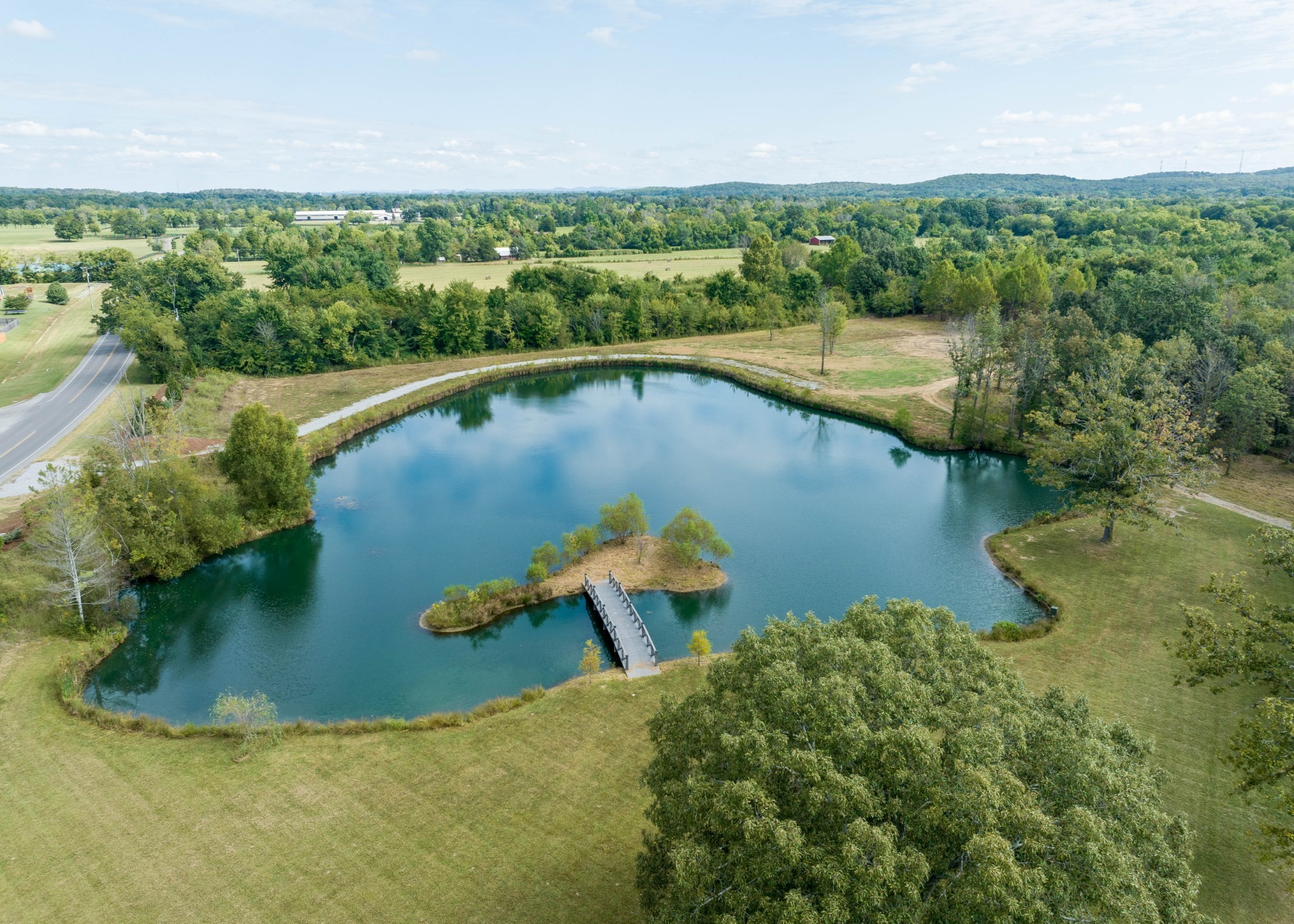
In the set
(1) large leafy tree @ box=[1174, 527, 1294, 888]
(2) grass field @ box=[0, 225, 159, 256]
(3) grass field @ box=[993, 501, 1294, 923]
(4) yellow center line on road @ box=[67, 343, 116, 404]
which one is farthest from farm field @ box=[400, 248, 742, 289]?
(1) large leafy tree @ box=[1174, 527, 1294, 888]

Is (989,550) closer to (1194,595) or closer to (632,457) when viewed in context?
(1194,595)

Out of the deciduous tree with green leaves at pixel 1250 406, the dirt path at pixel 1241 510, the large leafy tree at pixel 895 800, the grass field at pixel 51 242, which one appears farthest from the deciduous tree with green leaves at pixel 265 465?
the grass field at pixel 51 242

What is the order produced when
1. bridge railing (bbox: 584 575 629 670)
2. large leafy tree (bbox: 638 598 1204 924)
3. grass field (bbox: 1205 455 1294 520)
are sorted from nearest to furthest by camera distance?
large leafy tree (bbox: 638 598 1204 924) < bridge railing (bbox: 584 575 629 670) < grass field (bbox: 1205 455 1294 520)

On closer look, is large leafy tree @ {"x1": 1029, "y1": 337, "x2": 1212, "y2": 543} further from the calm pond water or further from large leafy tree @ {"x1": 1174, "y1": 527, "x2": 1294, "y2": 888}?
large leafy tree @ {"x1": 1174, "y1": 527, "x2": 1294, "y2": 888}

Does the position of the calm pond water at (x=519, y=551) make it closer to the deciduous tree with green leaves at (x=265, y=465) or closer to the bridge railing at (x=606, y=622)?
the bridge railing at (x=606, y=622)

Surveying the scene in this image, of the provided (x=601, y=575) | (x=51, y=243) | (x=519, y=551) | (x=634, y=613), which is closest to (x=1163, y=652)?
(x=634, y=613)

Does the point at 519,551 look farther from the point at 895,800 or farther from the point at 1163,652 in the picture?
the point at 1163,652

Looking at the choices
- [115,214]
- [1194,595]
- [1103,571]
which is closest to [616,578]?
[1103,571]
